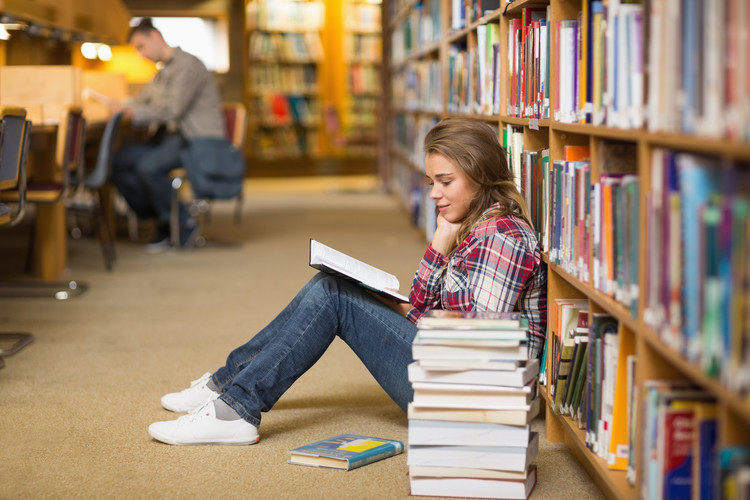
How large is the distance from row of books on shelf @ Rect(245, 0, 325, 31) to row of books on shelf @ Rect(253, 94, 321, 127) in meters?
0.75

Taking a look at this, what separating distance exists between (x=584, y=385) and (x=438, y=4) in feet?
10.1

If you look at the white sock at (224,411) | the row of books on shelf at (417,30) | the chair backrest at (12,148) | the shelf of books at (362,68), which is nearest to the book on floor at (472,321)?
the white sock at (224,411)

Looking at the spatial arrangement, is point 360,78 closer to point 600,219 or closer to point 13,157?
point 13,157

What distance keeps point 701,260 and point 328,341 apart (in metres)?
1.09

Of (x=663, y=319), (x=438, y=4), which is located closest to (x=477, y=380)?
(x=663, y=319)

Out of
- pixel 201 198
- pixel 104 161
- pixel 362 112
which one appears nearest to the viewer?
A: pixel 104 161

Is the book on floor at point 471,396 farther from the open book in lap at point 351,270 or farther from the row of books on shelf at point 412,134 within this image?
the row of books on shelf at point 412,134

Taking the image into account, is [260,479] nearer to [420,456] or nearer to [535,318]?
[420,456]

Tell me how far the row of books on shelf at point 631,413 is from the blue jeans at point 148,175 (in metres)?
3.67

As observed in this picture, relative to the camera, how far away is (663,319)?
1382 mm

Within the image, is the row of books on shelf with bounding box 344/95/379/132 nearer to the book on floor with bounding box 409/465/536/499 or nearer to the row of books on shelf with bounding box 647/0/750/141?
the book on floor with bounding box 409/465/536/499

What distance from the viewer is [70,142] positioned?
14.0ft

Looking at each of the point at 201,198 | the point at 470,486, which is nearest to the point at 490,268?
the point at 470,486

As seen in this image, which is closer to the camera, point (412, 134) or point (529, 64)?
point (529, 64)
